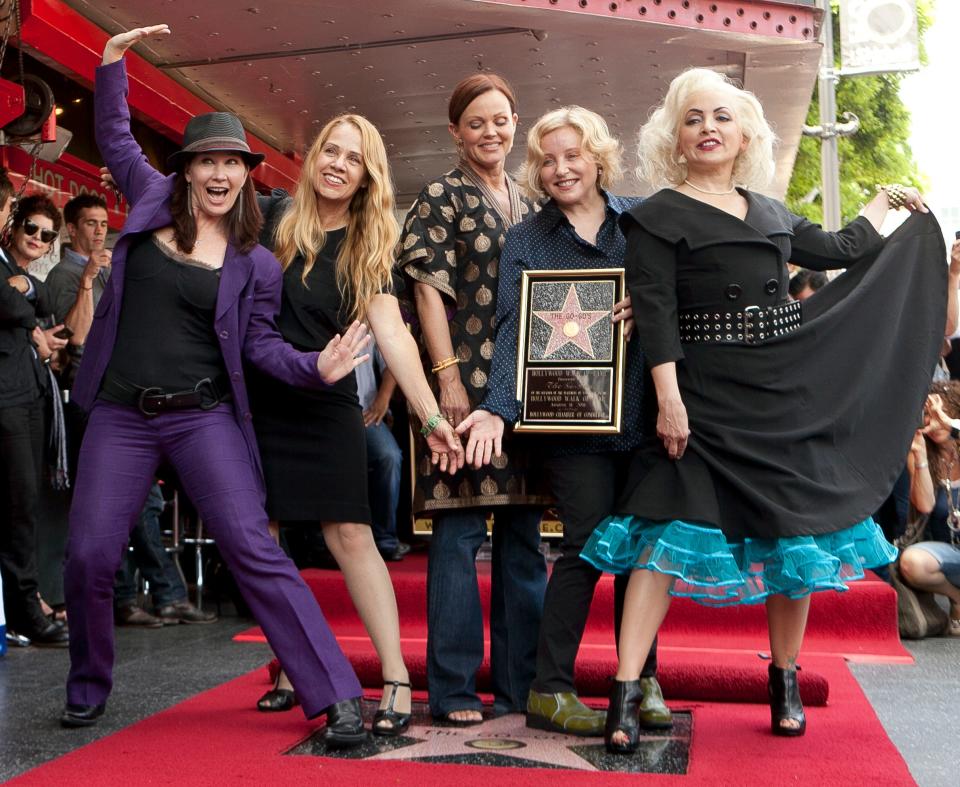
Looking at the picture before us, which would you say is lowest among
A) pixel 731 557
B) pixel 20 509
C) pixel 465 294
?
pixel 20 509

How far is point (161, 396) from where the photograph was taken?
3.61 m

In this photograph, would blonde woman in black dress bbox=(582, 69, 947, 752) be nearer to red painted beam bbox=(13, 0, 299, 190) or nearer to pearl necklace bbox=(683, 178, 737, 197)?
pearl necklace bbox=(683, 178, 737, 197)

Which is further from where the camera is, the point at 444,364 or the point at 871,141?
the point at 871,141

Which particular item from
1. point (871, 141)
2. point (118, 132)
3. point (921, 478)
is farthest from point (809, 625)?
point (871, 141)

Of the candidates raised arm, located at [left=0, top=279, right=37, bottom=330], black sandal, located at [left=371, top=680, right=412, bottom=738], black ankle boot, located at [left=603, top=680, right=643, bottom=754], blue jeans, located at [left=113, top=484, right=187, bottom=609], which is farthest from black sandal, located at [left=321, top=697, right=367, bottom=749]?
blue jeans, located at [left=113, top=484, right=187, bottom=609]

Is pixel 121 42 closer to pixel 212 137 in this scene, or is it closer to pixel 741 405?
Result: pixel 212 137

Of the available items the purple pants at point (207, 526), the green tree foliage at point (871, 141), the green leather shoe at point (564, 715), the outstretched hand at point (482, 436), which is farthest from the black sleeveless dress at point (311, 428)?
the green tree foliage at point (871, 141)

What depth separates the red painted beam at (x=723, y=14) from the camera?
6.15 metres

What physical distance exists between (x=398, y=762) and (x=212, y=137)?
75.8 inches

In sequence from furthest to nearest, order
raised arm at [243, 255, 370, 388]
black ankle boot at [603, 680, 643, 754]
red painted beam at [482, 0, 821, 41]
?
1. red painted beam at [482, 0, 821, 41]
2. raised arm at [243, 255, 370, 388]
3. black ankle boot at [603, 680, 643, 754]

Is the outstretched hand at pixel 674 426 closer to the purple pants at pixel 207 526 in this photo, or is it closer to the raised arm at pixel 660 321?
the raised arm at pixel 660 321

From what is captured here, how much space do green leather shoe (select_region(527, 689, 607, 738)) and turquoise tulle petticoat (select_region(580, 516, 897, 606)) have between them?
0.42 m

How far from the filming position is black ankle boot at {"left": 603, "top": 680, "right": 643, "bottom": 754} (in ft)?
10.9

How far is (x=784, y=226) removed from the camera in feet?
12.1
